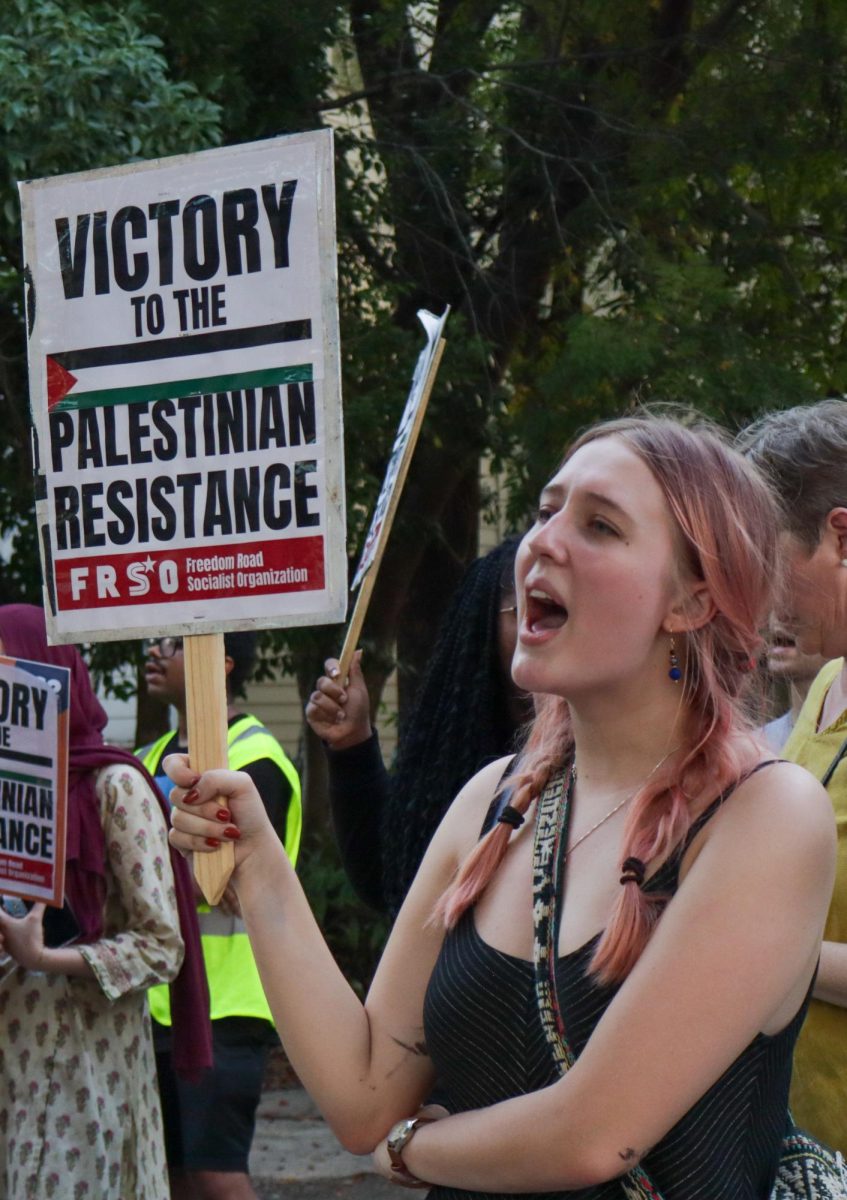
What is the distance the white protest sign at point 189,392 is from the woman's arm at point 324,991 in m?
0.28

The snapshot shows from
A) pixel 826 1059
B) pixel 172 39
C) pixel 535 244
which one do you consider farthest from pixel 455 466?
pixel 826 1059

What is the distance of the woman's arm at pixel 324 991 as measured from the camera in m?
2.08

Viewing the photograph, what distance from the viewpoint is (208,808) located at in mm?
2070

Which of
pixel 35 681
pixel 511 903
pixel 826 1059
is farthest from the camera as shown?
pixel 35 681

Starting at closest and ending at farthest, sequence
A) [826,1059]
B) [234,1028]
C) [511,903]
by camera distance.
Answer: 1. [511,903]
2. [826,1059]
3. [234,1028]

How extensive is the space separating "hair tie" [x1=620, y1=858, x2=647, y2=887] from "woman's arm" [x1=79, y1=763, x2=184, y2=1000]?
219 cm

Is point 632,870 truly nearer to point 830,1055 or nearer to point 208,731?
point 208,731

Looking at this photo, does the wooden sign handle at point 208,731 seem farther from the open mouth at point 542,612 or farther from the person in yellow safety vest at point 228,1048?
the person in yellow safety vest at point 228,1048

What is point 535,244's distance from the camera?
375 inches

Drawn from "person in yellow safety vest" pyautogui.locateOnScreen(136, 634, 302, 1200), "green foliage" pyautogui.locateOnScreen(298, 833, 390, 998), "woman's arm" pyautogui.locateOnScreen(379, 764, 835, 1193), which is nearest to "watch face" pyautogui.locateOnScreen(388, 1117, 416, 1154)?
"woman's arm" pyautogui.locateOnScreen(379, 764, 835, 1193)

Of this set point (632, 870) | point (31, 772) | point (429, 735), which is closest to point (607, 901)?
point (632, 870)

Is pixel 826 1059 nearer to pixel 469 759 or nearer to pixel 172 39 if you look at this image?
pixel 469 759

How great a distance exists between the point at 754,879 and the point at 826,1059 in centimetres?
92

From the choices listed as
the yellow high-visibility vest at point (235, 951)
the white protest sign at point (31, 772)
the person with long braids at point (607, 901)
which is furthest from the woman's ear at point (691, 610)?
the yellow high-visibility vest at point (235, 951)
